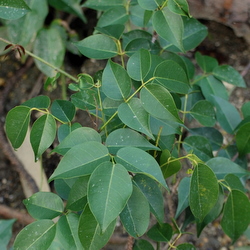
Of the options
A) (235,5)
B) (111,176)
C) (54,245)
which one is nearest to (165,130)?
(111,176)

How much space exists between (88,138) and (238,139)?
43 cm

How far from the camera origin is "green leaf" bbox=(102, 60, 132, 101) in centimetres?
80

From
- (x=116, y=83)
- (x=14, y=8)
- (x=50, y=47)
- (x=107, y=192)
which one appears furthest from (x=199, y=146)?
(x=50, y=47)

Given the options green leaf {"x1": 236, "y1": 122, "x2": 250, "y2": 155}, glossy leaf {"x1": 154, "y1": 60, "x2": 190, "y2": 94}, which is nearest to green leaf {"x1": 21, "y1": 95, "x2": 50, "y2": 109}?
glossy leaf {"x1": 154, "y1": 60, "x2": 190, "y2": 94}

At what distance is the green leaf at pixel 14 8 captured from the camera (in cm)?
85

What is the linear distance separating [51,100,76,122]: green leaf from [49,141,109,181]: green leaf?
0.54 feet

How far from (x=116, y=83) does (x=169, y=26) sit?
17 centimetres

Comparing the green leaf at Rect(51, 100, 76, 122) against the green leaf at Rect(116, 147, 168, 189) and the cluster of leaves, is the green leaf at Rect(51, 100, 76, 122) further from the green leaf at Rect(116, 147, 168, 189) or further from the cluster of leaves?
the green leaf at Rect(116, 147, 168, 189)

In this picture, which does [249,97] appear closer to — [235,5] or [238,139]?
[235,5]

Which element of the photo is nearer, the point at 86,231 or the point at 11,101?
the point at 86,231

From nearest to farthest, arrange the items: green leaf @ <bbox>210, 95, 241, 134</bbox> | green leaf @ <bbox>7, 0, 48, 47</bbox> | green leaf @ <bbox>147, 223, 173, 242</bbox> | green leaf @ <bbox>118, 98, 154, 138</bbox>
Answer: green leaf @ <bbox>118, 98, 154, 138</bbox>
green leaf @ <bbox>147, 223, 173, 242</bbox>
green leaf @ <bbox>210, 95, 241, 134</bbox>
green leaf @ <bbox>7, 0, 48, 47</bbox>

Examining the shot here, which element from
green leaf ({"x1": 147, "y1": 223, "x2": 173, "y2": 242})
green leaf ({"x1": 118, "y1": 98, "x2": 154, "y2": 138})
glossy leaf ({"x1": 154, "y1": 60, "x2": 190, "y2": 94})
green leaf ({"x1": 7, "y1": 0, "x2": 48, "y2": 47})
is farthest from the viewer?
green leaf ({"x1": 7, "y1": 0, "x2": 48, "y2": 47})

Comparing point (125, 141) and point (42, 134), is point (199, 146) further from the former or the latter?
point (42, 134)

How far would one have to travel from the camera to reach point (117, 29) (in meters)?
1.00
